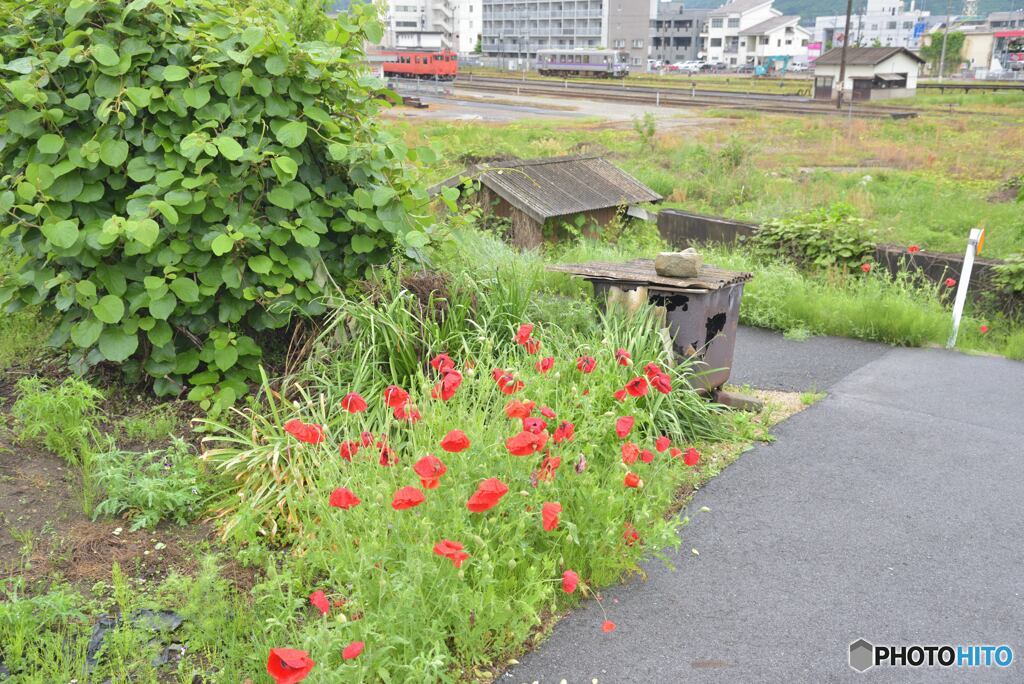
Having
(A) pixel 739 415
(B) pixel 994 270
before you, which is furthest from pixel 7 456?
(B) pixel 994 270

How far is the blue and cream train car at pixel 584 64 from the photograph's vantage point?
7006 cm

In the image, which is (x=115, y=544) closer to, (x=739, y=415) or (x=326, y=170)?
(x=326, y=170)

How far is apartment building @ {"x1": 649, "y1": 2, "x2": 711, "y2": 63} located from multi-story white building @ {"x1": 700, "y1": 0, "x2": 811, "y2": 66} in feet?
5.70

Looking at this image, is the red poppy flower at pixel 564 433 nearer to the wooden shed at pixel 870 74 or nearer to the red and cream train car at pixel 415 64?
the red and cream train car at pixel 415 64

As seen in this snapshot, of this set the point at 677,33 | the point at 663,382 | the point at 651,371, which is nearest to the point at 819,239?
the point at 651,371

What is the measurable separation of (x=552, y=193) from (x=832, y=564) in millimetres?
7485

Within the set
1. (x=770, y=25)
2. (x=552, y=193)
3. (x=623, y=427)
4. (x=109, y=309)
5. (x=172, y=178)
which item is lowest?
(x=623, y=427)

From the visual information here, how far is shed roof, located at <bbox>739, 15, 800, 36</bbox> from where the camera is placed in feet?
382

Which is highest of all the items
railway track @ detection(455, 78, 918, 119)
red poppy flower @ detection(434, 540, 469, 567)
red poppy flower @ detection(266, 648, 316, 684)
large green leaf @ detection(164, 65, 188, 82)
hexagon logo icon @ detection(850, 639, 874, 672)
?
railway track @ detection(455, 78, 918, 119)

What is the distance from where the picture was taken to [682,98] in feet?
163

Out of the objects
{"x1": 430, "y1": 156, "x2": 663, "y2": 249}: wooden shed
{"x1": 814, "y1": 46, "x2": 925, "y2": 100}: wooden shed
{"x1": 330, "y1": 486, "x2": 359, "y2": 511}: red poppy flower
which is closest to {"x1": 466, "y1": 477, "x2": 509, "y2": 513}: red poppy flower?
{"x1": 330, "y1": 486, "x2": 359, "y2": 511}: red poppy flower

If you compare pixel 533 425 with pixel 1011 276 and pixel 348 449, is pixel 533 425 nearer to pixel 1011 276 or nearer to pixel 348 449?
pixel 348 449

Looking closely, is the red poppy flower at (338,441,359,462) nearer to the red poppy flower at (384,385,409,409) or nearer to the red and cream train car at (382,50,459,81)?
the red poppy flower at (384,385,409,409)

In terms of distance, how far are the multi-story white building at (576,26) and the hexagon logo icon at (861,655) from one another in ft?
326
